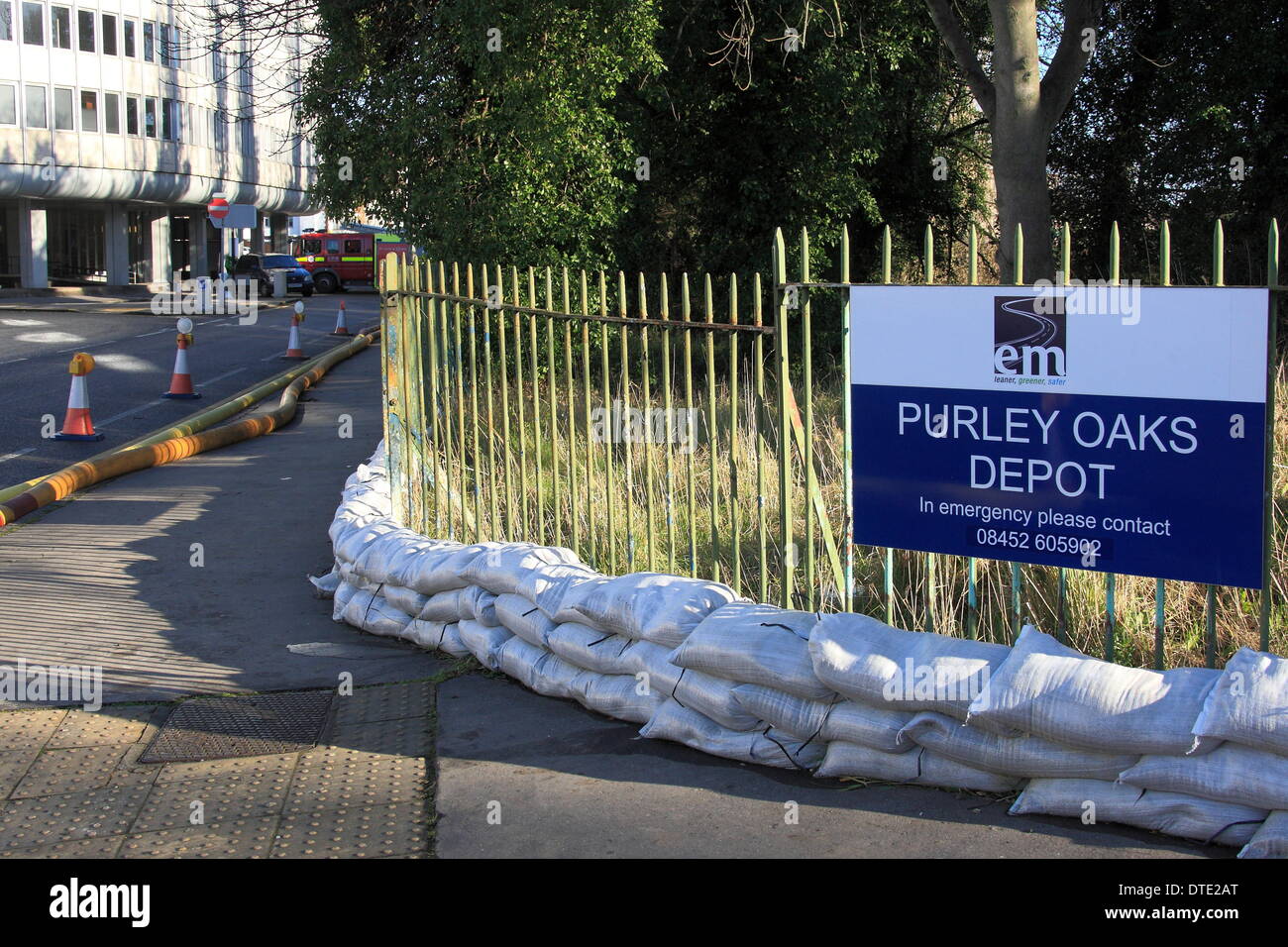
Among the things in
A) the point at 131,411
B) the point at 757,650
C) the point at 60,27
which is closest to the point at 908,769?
the point at 757,650

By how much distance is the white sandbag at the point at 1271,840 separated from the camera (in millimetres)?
3574

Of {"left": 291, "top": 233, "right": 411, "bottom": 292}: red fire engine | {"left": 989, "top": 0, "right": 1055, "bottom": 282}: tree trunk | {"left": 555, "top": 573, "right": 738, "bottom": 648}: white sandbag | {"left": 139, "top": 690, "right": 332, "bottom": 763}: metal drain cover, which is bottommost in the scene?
{"left": 139, "top": 690, "right": 332, "bottom": 763}: metal drain cover

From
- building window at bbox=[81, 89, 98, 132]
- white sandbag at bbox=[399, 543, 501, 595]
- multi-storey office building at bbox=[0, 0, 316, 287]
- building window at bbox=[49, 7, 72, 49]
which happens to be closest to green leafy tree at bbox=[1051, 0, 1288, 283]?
white sandbag at bbox=[399, 543, 501, 595]

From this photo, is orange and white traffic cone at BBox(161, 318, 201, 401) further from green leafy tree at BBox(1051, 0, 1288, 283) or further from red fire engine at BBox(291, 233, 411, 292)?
red fire engine at BBox(291, 233, 411, 292)

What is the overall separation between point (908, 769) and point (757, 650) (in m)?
0.63

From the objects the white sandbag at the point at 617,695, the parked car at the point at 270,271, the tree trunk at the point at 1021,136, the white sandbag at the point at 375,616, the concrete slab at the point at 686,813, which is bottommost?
the concrete slab at the point at 686,813

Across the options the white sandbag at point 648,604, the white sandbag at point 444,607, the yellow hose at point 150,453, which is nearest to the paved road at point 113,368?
the yellow hose at point 150,453

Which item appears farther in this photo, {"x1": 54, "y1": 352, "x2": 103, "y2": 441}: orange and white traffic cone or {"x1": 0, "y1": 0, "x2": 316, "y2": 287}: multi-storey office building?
{"x1": 0, "y1": 0, "x2": 316, "y2": 287}: multi-storey office building

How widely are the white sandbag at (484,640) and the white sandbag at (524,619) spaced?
8 centimetres

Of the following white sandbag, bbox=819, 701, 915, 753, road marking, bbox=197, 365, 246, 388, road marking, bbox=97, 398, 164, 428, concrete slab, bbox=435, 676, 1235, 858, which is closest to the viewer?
concrete slab, bbox=435, 676, 1235, 858

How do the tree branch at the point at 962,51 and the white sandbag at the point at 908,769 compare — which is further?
the tree branch at the point at 962,51

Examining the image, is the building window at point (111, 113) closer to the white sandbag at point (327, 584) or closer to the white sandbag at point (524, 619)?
the white sandbag at point (327, 584)

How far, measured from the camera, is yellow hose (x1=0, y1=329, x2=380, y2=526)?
955 cm

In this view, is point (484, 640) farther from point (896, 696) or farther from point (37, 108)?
point (37, 108)
